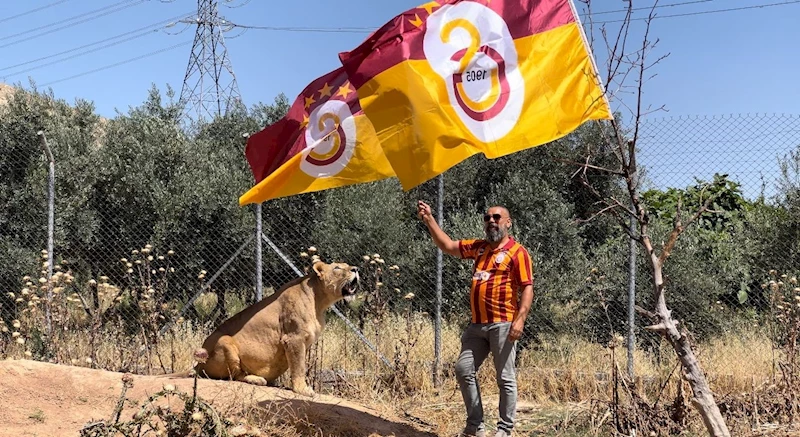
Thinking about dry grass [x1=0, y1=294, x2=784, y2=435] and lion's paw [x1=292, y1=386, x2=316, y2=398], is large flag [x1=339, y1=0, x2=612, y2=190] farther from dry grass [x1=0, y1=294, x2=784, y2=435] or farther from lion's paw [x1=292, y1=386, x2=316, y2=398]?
dry grass [x1=0, y1=294, x2=784, y2=435]

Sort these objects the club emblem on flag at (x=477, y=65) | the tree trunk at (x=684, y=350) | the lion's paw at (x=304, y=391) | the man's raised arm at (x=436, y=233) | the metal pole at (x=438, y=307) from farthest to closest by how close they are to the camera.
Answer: the metal pole at (x=438, y=307), the lion's paw at (x=304, y=391), the club emblem on flag at (x=477, y=65), the man's raised arm at (x=436, y=233), the tree trunk at (x=684, y=350)

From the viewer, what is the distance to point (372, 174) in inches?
289

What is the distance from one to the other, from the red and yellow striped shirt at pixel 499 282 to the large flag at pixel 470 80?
894 mm

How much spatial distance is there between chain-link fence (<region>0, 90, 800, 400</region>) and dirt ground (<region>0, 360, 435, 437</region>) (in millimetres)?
1250

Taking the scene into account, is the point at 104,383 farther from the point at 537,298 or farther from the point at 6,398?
the point at 537,298

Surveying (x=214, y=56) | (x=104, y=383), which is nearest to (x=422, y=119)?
(x=104, y=383)


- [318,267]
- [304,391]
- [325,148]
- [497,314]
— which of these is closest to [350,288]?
[318,267]

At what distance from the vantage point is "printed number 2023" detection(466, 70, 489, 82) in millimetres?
6797

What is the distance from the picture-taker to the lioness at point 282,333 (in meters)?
7.27

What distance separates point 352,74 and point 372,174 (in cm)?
98

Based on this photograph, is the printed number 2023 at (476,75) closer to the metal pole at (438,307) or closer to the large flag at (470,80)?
the large flag at (470,80)

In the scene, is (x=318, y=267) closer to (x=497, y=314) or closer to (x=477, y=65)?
(x=497, y=314)

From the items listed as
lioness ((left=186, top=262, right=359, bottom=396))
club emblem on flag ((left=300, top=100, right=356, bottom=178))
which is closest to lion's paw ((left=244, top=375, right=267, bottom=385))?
lioness ((left=186, top=262, right=359, bottom=396))

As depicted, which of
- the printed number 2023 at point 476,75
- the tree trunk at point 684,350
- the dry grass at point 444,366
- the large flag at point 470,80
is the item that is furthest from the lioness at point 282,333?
the tree trunk at point 684,350
